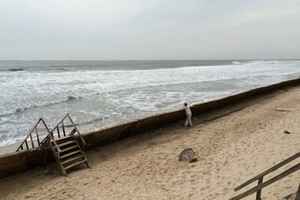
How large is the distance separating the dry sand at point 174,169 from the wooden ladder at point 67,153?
24 centimetres

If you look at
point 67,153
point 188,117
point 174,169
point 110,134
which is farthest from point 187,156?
point 188,117

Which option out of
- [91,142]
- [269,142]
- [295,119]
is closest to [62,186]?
[91,142]

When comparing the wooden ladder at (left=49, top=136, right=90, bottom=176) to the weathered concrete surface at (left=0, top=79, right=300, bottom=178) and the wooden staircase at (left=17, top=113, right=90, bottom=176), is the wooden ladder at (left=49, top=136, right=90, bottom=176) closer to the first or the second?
the wooden staircase at (left=17, top=113, right=90, bottom=176)

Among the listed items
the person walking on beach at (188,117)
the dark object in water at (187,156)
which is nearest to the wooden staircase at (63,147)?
the dark object in water at (187,156)

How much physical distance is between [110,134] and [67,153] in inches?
65.2

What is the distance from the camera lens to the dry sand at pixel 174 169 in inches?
244

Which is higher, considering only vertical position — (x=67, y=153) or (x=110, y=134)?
(x=110, y=134)

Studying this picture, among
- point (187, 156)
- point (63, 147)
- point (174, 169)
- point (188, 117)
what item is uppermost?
point (188, 117)

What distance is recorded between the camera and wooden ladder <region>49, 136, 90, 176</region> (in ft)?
25.6

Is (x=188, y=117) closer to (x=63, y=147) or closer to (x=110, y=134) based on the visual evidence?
(x=110, y=134)

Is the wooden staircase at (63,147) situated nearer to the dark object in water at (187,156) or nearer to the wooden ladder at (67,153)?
the wooden ladder at (67,153)

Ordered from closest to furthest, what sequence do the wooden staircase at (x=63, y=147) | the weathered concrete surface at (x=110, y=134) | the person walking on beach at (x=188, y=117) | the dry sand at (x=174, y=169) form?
the dry sand at (x=174, y=169) → the weathered concrete surface at (x=110, y=134) → the wooden staircase at (x=63, y=147) → the person walking on beach at (x=188, y=117)

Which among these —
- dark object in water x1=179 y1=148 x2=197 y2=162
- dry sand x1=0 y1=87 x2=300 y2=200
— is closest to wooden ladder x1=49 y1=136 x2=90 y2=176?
dry sand x1=0 y1=87 x2=300 y2=200

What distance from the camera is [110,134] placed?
952cm
